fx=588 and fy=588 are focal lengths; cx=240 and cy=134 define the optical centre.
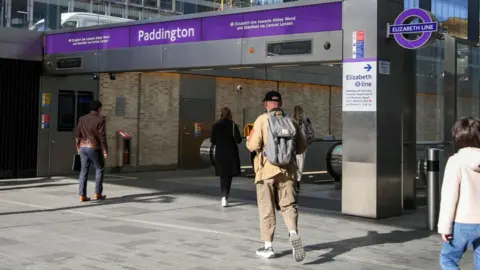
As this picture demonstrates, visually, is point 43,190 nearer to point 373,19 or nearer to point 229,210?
point 229,210

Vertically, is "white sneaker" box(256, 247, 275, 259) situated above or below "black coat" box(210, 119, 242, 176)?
below

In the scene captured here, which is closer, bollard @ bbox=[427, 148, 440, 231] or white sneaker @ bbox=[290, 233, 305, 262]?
white sneaker @ bbox=[290, 233, 305, 262]

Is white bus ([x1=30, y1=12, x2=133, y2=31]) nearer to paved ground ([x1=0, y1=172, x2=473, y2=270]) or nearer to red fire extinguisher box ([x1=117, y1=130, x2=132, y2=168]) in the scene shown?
red fire extinguisher box ([x1=117, y1=130, x2=132, y2=168])

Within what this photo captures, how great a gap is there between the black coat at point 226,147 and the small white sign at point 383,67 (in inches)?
103

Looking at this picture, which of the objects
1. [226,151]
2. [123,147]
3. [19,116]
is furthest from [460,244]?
[123,147]

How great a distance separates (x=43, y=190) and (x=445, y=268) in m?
9.34

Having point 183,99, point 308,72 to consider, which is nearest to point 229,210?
point 183,99

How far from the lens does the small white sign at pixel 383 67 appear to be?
28.6ft

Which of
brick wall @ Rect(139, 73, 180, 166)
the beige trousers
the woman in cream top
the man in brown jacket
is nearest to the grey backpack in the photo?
the beige trousers

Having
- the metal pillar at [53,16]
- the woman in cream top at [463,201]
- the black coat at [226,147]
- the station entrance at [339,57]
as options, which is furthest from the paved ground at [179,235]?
the metal pillar at [53,16]

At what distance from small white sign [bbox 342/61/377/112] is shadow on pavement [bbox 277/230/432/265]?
1.98m

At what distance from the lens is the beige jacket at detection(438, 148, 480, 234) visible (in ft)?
12.7

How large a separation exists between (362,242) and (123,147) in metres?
9.92

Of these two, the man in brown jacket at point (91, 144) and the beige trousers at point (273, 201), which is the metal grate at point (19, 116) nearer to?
the man in brown jacket at point (91, 144)
